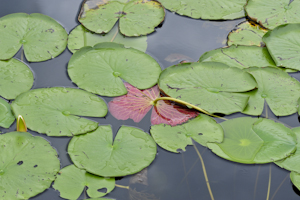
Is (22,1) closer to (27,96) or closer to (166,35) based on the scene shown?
(27,96)

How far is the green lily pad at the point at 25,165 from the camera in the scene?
1815mm

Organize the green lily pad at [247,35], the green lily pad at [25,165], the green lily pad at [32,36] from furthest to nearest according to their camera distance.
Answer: the green lily pad at [247,35] < the green lily pad at [32,36] < the green lily pad at [25,165]

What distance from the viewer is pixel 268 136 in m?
2.18

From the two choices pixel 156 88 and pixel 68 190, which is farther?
pixel 156 88

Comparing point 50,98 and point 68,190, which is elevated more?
point 50,98

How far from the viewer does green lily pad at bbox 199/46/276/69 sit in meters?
2.69

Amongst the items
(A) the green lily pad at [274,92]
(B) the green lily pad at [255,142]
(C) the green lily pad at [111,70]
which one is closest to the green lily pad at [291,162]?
(B) the green lily pad at [255,142]

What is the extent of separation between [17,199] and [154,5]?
2346 mm

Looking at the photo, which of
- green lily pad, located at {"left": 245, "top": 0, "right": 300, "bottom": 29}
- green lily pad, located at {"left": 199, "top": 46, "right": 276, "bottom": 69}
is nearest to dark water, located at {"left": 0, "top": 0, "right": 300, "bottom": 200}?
green lily pad, located at {"left": 199, "top": 46, "right": 276, "bottom": 69}

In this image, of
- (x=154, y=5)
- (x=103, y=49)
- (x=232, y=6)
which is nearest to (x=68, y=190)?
(x=103, y=49)

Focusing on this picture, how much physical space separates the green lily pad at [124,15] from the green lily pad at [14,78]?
30.8 inches

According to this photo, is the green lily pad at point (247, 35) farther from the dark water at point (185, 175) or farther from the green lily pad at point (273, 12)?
the dark water at point (185, 175)

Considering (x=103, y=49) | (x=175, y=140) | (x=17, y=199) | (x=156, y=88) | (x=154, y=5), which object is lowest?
(x=17, y=199)

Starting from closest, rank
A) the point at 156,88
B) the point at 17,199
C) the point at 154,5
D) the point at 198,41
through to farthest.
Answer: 1. the point at 17,199
2. the point at 156,88
3. the point at 198,41
4. the point at 154,5
